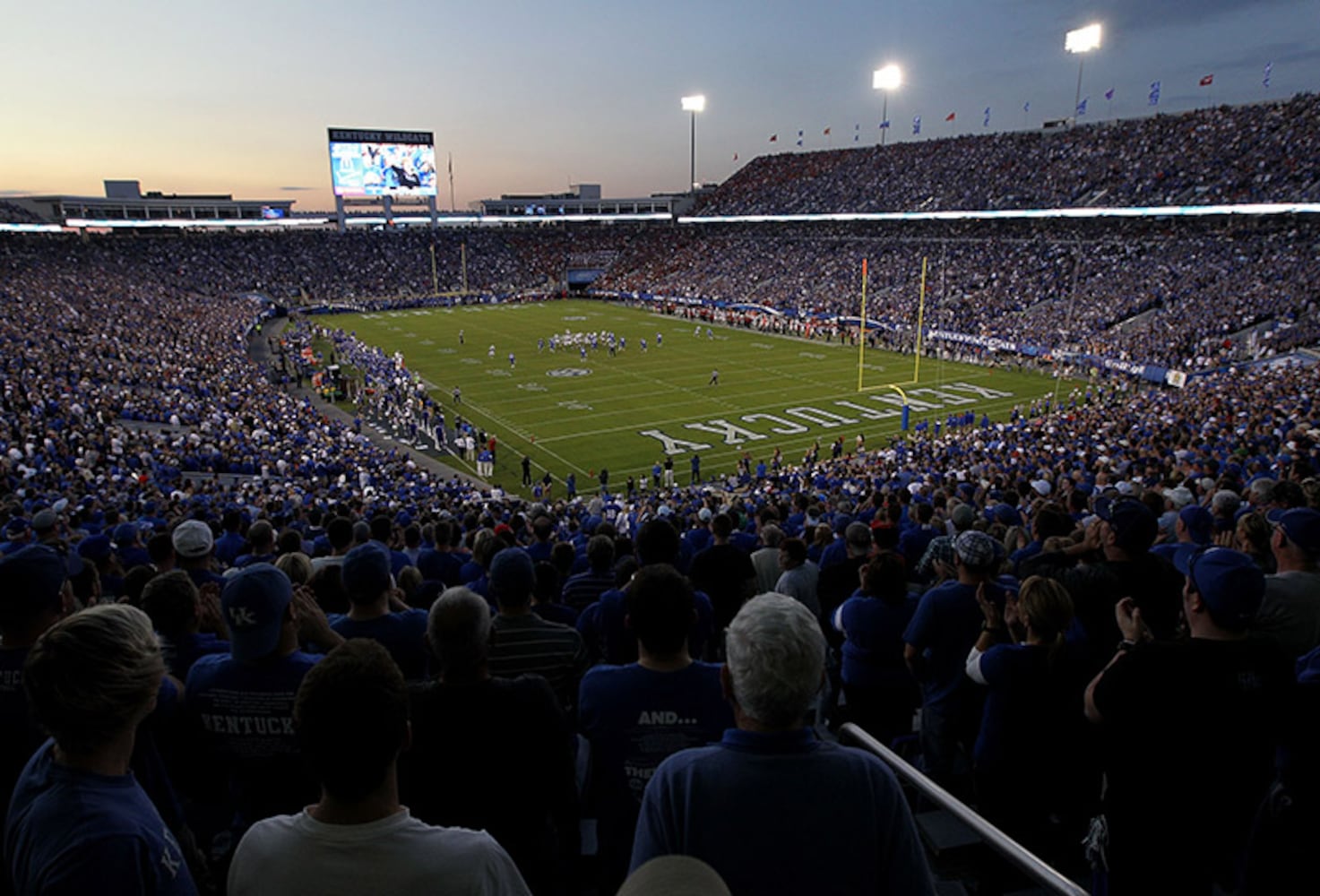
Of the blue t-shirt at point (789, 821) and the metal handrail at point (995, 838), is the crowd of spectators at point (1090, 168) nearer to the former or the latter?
the metal handrail at point (995, 838)

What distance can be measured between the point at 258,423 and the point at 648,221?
81219 millimetres

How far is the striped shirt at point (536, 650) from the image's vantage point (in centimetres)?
371

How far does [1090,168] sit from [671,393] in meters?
37.0

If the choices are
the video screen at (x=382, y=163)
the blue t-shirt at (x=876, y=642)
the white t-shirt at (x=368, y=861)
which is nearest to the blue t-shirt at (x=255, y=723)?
the white t-shirt at (x=368, y=861)

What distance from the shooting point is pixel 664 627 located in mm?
2904

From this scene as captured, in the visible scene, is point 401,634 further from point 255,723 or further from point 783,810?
point 783,810

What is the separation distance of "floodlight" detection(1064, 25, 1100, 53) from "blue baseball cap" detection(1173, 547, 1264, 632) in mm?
66360

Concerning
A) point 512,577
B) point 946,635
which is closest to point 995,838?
point 946,635

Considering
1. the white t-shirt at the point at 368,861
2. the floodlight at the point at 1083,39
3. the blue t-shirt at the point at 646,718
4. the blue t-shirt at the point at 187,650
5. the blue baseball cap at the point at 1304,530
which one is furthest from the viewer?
the floodlight at the point at 1083,39

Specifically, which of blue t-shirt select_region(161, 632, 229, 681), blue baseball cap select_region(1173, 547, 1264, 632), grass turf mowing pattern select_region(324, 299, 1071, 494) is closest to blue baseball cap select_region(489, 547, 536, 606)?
blue t-shirt select_region(161, 632, 229, 681)

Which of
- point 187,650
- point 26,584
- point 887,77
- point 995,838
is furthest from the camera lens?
point 887,77

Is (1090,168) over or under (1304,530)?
over

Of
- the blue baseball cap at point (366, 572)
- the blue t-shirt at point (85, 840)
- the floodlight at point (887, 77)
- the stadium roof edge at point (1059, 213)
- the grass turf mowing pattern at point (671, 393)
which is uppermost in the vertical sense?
the floodlight at point (887, 77)

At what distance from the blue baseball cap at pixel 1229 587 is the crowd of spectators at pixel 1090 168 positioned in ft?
160
